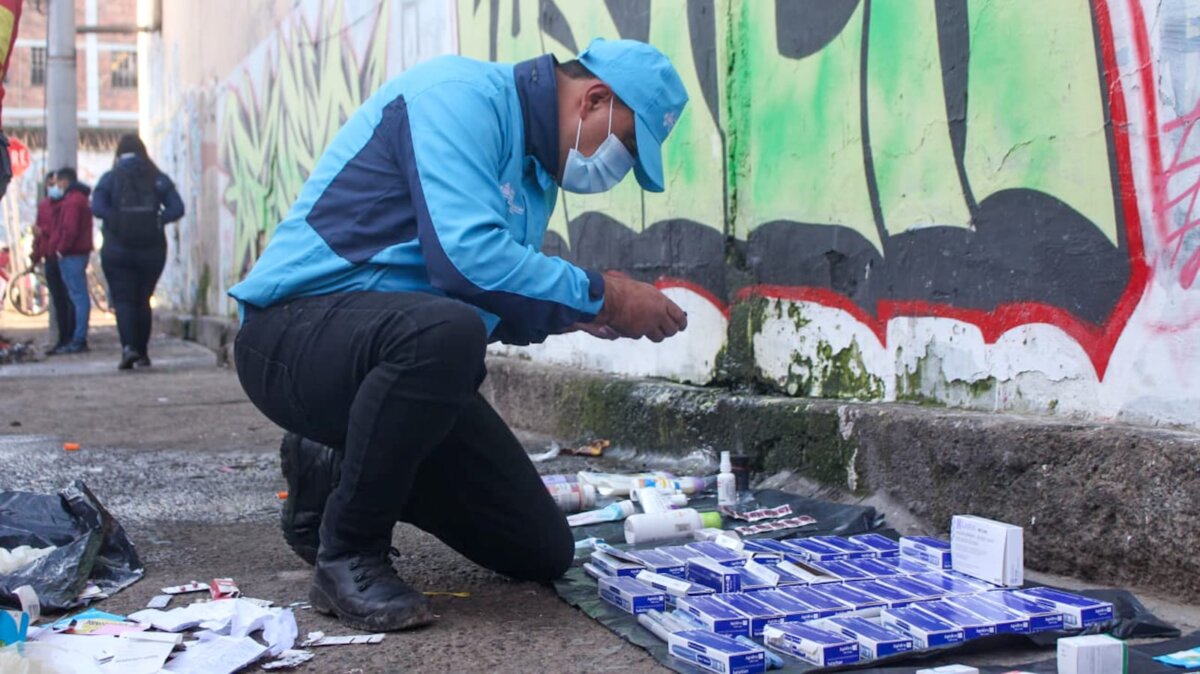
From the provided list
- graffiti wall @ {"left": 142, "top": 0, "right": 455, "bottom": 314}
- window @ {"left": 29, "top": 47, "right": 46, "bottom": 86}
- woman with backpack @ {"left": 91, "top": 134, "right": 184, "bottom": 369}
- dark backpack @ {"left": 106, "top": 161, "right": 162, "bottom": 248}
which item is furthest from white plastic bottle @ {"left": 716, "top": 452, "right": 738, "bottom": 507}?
window @ {"left": 29, "top": 47, "right": 46, "bottom": 86}

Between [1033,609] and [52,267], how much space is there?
35.7 ft

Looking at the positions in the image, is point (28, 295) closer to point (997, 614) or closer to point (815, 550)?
point (815, 550)

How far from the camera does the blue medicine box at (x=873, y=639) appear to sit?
2.33 metres

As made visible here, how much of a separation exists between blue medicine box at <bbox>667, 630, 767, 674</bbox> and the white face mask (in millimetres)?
1024

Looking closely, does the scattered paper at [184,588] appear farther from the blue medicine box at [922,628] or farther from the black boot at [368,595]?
the blue medicine box at [922,628]

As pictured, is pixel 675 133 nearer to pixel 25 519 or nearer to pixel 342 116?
pixel 25 519

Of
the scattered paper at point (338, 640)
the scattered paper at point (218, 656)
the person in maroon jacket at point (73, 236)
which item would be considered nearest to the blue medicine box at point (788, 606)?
the scattered paper at point (338, 640)

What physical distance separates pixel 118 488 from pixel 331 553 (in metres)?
1.99

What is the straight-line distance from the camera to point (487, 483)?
289 centimetres

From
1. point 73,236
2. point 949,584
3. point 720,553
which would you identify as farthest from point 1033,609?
point 73,236

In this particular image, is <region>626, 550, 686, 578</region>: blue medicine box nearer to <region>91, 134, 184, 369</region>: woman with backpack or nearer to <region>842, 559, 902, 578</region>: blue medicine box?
<region>842, 559, 902, 578</region>: blue medicine box

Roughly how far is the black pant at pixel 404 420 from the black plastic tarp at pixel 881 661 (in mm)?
134

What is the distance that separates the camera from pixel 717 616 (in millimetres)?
Result: 2512

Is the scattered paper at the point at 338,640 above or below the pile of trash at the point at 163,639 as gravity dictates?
below
